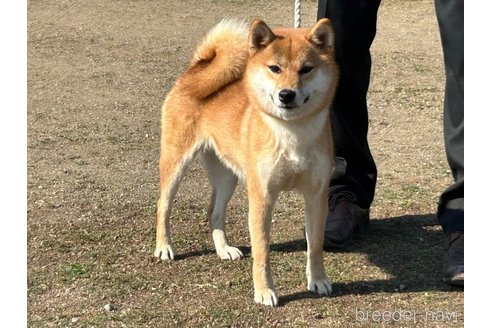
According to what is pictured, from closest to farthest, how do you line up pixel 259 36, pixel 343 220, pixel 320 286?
pixel 259 36 → pixel 320 286 → pixel 343 220

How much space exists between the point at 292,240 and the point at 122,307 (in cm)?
118

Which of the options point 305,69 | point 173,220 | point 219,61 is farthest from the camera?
point 173,220

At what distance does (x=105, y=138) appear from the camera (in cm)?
631

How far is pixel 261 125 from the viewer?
148 inches

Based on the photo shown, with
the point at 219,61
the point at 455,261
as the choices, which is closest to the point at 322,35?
the point at 219,61

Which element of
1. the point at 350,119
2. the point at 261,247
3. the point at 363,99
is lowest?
the point at 261,247

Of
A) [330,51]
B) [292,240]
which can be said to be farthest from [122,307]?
[330,51]

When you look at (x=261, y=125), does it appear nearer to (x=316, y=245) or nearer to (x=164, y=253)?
(x=316, y=245)

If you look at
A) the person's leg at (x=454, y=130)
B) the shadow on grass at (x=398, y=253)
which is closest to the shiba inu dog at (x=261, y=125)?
the shadow on grass at (x=398, y=253)

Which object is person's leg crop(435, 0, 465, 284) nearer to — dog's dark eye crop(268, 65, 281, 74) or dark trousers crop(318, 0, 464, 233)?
dark trousers crop(318, 0, 464, 233)

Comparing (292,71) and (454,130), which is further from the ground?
(292,71)

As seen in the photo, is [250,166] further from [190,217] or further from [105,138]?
[105,138]

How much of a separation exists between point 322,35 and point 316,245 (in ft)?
3.20

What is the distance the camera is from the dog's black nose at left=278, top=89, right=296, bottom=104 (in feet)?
11.3
